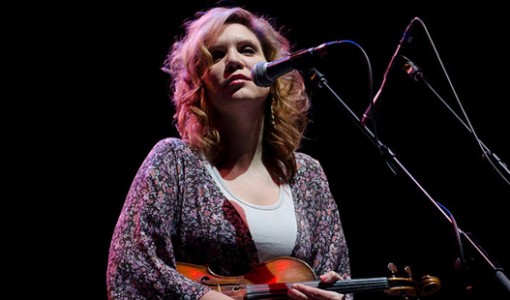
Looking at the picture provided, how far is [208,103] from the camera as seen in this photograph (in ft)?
9.93

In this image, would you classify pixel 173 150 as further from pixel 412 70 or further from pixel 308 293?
pixel 412 70

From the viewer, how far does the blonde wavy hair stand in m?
2.97

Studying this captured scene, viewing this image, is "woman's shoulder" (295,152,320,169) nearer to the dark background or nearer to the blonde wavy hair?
the blonde wavy hair

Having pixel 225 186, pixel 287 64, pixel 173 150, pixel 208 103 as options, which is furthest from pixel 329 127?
pixel 287 64

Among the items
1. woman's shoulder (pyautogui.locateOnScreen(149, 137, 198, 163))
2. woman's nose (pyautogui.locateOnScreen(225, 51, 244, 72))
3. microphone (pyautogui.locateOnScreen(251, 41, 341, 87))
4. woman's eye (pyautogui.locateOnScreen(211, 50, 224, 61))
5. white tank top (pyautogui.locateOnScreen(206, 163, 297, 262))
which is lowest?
white tank top (pyautogui.locateOnScreen(206, 163, 297, 262))

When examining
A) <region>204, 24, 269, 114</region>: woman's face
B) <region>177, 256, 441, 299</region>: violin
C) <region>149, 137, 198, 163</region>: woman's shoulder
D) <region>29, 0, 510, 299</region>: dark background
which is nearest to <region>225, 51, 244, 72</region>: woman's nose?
<region>204, 24, 269, 114</region>: woman's face

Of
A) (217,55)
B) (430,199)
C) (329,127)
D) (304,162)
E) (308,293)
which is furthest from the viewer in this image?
(329,127)

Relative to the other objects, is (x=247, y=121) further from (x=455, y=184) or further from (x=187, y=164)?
(x=455, y=184)

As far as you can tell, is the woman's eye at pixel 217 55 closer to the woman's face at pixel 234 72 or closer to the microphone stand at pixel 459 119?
the woman's face at pixel 234 72

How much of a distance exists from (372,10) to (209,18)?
172 cm

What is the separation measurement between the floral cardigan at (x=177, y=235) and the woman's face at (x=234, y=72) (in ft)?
0.96

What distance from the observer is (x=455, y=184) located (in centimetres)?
425

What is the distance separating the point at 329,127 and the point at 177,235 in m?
1.98

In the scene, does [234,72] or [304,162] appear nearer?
[234,72]
